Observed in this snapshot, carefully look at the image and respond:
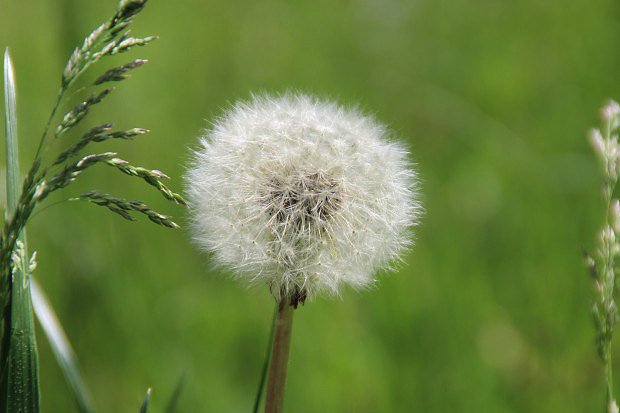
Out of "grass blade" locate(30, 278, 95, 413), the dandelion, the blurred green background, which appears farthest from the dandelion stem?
the blurred green background

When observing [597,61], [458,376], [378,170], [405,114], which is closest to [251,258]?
[378,170]

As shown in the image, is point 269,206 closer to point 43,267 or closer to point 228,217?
point 228,217

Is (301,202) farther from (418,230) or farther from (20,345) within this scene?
(418,230)

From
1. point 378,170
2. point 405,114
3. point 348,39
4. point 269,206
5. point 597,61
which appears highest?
point 348,39

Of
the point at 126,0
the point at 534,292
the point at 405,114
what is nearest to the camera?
the point at 126,0

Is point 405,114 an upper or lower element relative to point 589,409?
upper

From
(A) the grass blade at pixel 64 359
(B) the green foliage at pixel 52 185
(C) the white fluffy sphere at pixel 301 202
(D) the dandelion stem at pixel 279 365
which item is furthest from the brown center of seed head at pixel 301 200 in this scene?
(A) the grass blade at pixel 64 359

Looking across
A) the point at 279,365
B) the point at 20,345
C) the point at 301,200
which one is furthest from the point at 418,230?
the point at 20,345

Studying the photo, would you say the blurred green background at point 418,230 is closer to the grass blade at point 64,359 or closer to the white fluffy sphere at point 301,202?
the white fluffy sphere at point 301,202

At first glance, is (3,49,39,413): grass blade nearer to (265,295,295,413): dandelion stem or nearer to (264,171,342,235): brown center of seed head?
(265,295,295,413): dandelion stem
